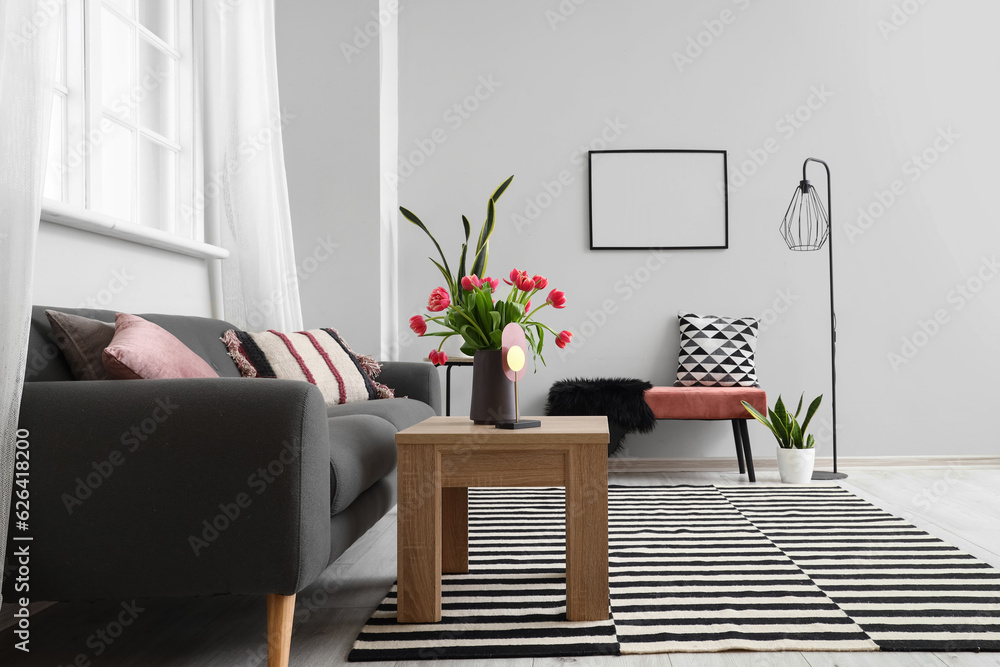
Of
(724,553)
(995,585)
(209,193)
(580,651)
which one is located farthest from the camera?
(209,193)

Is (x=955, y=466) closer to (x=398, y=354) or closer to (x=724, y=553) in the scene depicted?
(x=724, y=553)

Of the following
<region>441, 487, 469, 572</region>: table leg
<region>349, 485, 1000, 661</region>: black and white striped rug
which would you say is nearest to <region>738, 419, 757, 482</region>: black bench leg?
<region>349, 485, 1000, 661</region>: black and white striped rug

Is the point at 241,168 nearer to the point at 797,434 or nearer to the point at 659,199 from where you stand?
the point at 659,199

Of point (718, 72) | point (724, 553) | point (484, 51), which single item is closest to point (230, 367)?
point (724, 553)

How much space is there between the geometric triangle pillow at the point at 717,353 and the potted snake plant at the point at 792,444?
12.6 inches

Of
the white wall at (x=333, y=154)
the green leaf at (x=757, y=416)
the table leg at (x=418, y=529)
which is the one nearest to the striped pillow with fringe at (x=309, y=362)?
the table leg at (x=418, y=529)

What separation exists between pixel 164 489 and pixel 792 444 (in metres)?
3.08

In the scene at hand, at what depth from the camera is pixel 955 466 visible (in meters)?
4.07

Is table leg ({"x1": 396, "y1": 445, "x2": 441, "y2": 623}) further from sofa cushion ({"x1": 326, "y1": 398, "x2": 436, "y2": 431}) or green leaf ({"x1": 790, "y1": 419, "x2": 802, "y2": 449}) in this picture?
green leaf ({"x1": 790, "y1": 419, "x2": 802, "y2": 449})

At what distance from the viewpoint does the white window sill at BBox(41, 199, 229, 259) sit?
197cm

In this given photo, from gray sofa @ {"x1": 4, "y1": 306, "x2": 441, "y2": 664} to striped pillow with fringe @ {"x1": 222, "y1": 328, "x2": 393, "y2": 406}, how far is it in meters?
0.97

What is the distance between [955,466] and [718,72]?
2471 millimetres

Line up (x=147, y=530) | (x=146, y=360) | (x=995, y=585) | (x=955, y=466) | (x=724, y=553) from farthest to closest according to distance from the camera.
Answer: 1. (x=955, y=466)
2. (x=724, y=553)
3. (x=995, y=585)
4. (x=146, y=360)
5. (x=147, y=530)

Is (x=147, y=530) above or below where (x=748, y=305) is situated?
below
